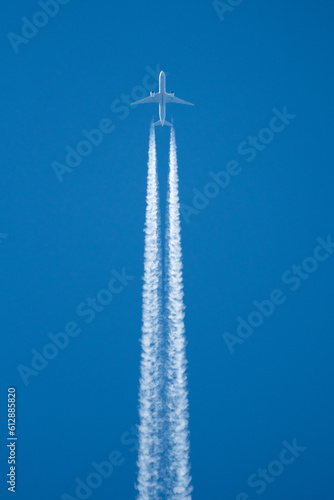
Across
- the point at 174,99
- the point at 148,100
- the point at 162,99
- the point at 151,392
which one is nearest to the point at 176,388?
the point at 151,392

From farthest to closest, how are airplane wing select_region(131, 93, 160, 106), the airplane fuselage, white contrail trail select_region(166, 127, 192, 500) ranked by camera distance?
airplane wing select_region(131, 93, 160, 106)
the airplane fuselage
white contrail trail select_region(166, 127, 192, 500)

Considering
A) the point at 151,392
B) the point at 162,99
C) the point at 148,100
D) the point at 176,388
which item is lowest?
the point at 151,392

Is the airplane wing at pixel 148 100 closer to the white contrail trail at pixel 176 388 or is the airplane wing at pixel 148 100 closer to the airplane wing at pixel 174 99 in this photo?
the airplane wing at pixel 174 99

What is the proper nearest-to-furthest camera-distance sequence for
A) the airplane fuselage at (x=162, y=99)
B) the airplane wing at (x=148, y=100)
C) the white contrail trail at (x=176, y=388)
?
the white contrail trail at (x=176, y=388)
the airplane fuselage at (x=162, y=99)
the airplane wing at (x=148, y=100)

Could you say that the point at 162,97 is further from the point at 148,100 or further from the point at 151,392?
the point at 151,392

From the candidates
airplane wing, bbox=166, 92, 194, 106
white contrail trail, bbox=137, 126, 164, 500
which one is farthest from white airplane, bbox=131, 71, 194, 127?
white contrail trail, bbox=137, 126, 164, 500

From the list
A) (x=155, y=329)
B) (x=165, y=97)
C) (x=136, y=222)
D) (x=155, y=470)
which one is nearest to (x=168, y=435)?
(x=155, y=470)

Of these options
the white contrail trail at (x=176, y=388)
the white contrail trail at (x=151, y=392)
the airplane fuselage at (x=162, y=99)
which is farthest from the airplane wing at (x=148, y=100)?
the white contrail trail at (x=151, y=392)

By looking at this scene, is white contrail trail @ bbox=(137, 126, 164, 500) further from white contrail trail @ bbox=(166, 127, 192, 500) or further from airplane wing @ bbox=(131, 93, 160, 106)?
airplane wing @ bbox=(131, 93, 160, 106)

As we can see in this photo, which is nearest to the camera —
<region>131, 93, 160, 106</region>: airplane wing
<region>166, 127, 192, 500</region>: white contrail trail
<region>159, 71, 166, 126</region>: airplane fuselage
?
<region>166, 127, 192, 500</region>: white contrail trail
